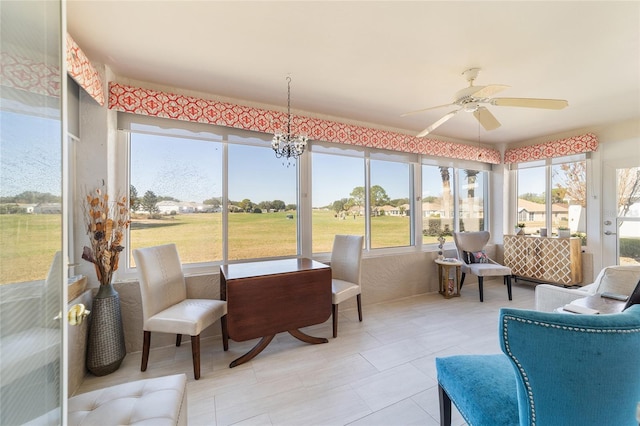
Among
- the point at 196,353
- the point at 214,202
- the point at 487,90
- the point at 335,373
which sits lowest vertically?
the point at 335,373

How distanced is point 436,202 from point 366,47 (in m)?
2.95

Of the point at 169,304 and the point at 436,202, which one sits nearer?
the point at 169,304

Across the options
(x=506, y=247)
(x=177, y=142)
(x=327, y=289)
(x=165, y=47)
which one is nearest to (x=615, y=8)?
(x=327, y=289)

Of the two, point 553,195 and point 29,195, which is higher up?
point 553,195

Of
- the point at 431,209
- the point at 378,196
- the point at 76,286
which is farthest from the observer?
the point at 431,209

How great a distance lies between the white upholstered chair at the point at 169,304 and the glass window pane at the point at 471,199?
410 cm

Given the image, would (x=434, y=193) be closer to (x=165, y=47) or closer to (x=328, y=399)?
(x=328, y=399)

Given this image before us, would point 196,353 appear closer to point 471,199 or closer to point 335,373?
point 335,373

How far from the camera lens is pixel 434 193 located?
4.12m

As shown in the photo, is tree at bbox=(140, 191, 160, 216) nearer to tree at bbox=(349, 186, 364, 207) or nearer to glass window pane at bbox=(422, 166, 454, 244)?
tree at bbox=(349, 186, 364, 207)

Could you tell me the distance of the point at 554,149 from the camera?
3.94 meters

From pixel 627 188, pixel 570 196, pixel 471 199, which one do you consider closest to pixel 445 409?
pixel 471 199

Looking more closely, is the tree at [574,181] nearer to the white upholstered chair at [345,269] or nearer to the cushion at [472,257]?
the cushion at [472,257]

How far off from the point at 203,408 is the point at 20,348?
123 centimetres
